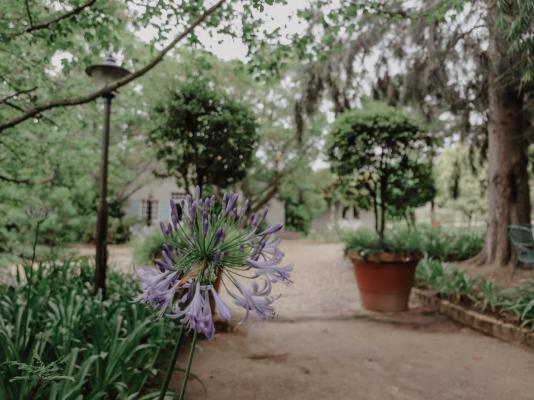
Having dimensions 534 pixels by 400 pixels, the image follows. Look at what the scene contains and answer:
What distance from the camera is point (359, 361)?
3.46m

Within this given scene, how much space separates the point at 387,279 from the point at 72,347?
3.95m

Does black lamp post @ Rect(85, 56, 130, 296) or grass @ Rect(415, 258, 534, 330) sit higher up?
black lamp post @ Rect(85, 56, 130, 296)

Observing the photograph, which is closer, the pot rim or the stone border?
the stone border

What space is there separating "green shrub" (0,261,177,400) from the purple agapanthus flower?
21.0 inches

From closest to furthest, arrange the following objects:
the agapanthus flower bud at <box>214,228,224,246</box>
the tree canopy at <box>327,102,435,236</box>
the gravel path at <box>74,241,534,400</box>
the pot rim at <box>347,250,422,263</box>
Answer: the agapanthus flower bud at <box>214,228,224,246</box>
the gravel path at <box>74,241,534,400</box>
the pot rim at <box>347,250,422,263</box>
the tree canopy at <box>327,102,435,236</box>

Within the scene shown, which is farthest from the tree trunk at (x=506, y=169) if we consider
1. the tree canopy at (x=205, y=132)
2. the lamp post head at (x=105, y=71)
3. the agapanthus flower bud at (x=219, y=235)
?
the agapanthus flower bud at (x=219, y=235)

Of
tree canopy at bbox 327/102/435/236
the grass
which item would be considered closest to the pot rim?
tree canopy at bbox 327/102/435/236

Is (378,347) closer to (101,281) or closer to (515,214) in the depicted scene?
(101,281)

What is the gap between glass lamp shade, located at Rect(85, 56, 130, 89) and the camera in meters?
3.84

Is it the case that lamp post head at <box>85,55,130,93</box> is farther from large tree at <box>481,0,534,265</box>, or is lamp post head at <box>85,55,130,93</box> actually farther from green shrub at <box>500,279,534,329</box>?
large tree at <box>481,0,534,265</box>

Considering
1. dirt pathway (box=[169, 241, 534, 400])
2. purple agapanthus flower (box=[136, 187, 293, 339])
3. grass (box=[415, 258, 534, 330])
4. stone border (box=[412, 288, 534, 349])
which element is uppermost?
purple agapanthus flower (box=[136, 187, 293, 339])

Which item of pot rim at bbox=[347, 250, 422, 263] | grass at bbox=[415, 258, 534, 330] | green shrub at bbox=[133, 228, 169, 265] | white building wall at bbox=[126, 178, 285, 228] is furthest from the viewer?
white building wall at bbox=[126, 178, 285, 228]

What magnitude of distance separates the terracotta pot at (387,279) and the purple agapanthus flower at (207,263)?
165 inches

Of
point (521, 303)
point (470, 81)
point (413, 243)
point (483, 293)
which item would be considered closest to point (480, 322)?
point (521, 303)
